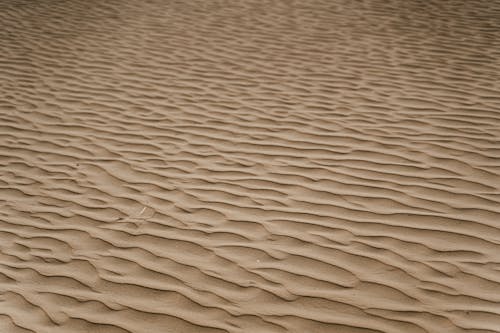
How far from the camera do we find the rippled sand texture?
2.96 metres

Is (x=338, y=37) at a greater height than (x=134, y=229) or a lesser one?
greater

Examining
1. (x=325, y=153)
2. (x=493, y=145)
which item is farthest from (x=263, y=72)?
(x=493, y=145)

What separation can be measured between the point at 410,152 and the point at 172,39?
5.10m

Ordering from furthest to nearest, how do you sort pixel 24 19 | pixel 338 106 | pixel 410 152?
1. pixel 24 19
2. pixel 338 106
3. pixel 410 152

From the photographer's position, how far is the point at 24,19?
950cm

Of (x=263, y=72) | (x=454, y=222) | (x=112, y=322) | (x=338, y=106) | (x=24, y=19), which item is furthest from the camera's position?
(x=24, y=19)

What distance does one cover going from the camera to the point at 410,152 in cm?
446

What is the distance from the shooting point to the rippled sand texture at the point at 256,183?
2963 millimetres

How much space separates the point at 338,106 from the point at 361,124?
1.81 feet

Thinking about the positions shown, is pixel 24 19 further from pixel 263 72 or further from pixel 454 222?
pixel 454 222

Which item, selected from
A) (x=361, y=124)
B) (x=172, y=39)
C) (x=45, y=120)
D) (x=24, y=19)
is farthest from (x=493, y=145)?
(x=24, y=19)

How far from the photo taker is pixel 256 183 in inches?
165

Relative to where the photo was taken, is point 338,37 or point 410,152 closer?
point 410,152

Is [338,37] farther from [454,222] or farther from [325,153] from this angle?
[454,222]
